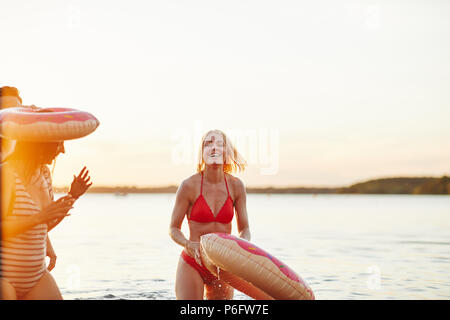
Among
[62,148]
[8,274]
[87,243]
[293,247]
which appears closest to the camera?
[8,274]

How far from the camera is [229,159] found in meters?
5.70

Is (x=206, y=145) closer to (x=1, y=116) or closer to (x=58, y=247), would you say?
(x=1, y=116)

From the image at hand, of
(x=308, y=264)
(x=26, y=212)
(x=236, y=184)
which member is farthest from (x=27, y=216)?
(x=308, y=264)

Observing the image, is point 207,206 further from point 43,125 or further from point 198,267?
point 43,125

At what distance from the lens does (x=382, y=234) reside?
25.9m

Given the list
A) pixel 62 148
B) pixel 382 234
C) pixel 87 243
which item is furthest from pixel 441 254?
pixel 62 148

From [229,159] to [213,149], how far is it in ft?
0.76

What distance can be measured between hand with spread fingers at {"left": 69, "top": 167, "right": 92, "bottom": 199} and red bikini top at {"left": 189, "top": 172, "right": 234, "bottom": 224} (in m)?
1.70

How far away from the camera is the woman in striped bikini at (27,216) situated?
136 inches

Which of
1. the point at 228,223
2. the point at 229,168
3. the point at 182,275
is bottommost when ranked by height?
the point at 182,275

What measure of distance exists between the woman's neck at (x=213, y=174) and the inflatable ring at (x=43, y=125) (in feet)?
6.90

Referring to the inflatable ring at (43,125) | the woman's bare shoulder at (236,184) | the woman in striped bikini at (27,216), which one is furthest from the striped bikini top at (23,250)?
the woman's bare shoulder at (236,184)

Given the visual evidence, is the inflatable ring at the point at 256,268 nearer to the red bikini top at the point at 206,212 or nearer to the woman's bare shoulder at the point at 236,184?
the red bikini top at the point at 206,212

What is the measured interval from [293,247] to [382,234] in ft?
25.9
